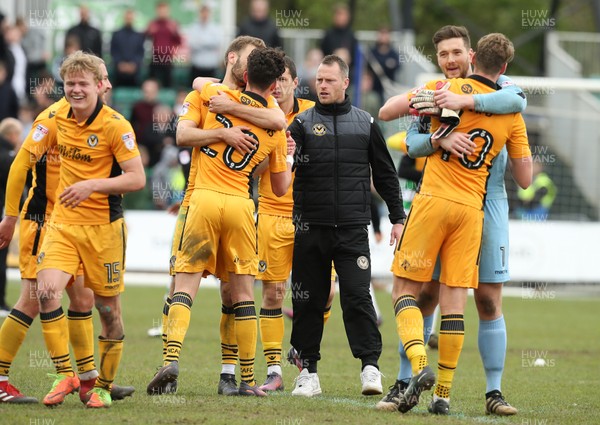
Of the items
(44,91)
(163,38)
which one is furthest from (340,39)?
(44,91)

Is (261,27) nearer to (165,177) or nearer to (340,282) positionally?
(165,177)

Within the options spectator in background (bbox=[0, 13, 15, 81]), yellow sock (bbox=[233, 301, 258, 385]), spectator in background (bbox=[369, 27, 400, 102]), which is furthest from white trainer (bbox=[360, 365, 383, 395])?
spectator in background (bbox=[0, 13, 15, 81])

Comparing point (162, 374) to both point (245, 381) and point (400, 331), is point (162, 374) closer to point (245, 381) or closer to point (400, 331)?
point (245, 381)

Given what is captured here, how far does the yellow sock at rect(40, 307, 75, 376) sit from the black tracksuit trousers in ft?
7.06

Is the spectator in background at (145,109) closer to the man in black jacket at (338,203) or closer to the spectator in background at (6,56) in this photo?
the spectator in background at (6,56)

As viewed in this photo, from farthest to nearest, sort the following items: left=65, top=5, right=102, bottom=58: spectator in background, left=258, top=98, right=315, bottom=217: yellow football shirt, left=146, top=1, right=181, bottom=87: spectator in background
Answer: left=146, top=1, right=181, bottom=87: spectator in background < left=65, top=5, right=102, bottom=58: spectator in background < left=258, top=98, right=315, bottom=217: yellow football shirt

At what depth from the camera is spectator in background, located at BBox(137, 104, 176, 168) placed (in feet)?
73.2

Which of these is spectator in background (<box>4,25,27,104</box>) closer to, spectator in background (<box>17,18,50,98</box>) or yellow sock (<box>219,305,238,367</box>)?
spectator in background (<box>17,18,50,98</box>)

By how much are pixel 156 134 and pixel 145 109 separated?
597 millimetres

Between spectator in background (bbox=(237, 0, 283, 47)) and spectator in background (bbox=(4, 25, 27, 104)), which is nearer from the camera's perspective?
spectator in background (bbox=(237, 0, 283, 47))

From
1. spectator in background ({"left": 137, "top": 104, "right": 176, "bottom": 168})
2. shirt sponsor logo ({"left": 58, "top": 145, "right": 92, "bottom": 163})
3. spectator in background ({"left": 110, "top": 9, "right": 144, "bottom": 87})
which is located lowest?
shirt sponsor logo ({"left": 58, "top": 145, "right": 92, "bottom": 163})

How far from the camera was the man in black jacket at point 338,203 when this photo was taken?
9062 millimetres

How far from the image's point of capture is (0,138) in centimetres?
1397

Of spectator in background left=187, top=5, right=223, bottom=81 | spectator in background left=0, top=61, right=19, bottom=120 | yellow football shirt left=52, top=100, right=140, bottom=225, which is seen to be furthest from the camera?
spectator in background left=187, top=5, right=223, bottom=81
